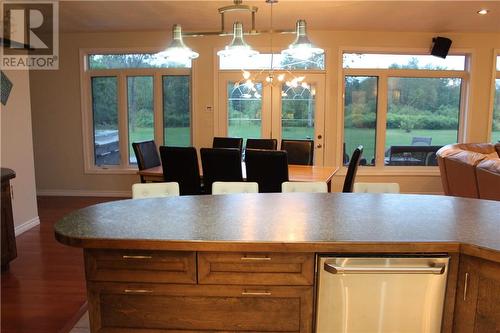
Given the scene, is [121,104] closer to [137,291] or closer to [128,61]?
[128,61]

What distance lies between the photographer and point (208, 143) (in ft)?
20.8

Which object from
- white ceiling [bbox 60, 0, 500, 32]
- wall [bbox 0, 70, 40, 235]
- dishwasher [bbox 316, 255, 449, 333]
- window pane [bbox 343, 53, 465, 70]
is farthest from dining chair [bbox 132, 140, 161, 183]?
window pane [bbox 343, 53, 465, 70]

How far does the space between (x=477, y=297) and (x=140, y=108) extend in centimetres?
570

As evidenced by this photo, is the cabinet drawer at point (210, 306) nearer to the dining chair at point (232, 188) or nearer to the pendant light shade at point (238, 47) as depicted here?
the dining chair at point (232, 188)

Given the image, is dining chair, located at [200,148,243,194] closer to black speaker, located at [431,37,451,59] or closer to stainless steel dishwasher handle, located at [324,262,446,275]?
stainless steel dishwasher handle, located at [324,262,446,275]

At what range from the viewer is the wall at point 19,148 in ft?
13.9

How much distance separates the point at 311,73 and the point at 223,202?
167 inches

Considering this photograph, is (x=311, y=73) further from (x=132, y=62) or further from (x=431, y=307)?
(x=431, y=307)

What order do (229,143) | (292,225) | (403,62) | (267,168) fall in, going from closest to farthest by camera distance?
(292,225), (267,168), (229,143), (403,62)

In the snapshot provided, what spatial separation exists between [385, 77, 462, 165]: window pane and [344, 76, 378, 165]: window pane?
258 mm

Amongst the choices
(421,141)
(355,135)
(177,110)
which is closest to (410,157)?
(421,141)

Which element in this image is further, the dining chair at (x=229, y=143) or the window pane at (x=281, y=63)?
the window pane at (x=281, y=63)

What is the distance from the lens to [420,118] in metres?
6.47

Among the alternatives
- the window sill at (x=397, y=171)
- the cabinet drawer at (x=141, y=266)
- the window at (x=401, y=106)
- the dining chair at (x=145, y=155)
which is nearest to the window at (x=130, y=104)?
the dining chair at (x=145, y=155)
